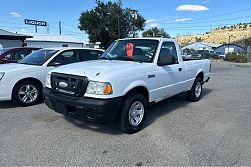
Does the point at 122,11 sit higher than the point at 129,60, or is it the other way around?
the point at 122,11

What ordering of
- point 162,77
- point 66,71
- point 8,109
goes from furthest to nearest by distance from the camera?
point 8,109, point 162,77, point 66,71

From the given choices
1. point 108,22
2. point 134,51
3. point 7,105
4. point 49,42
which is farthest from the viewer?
point 108,22

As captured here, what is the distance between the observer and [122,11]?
179 feet

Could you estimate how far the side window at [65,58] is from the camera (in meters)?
7.09

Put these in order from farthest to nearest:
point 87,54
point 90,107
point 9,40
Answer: point 9,40 < point 87,54 < point 90,107

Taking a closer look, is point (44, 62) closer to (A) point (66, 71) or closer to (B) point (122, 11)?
(A) point (66, 71)

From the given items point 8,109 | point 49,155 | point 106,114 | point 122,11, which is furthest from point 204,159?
point 122,11

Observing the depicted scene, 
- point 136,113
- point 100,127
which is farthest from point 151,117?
point 100,127

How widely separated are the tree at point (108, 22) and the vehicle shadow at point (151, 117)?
149 feet

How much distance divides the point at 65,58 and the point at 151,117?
3.27 meters

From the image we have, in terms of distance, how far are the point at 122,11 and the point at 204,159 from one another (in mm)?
53746

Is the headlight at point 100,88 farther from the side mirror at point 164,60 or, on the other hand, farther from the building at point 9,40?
the building at point 9,40

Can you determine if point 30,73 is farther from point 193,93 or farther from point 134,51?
point 193,93

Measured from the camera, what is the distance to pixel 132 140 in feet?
14.2
